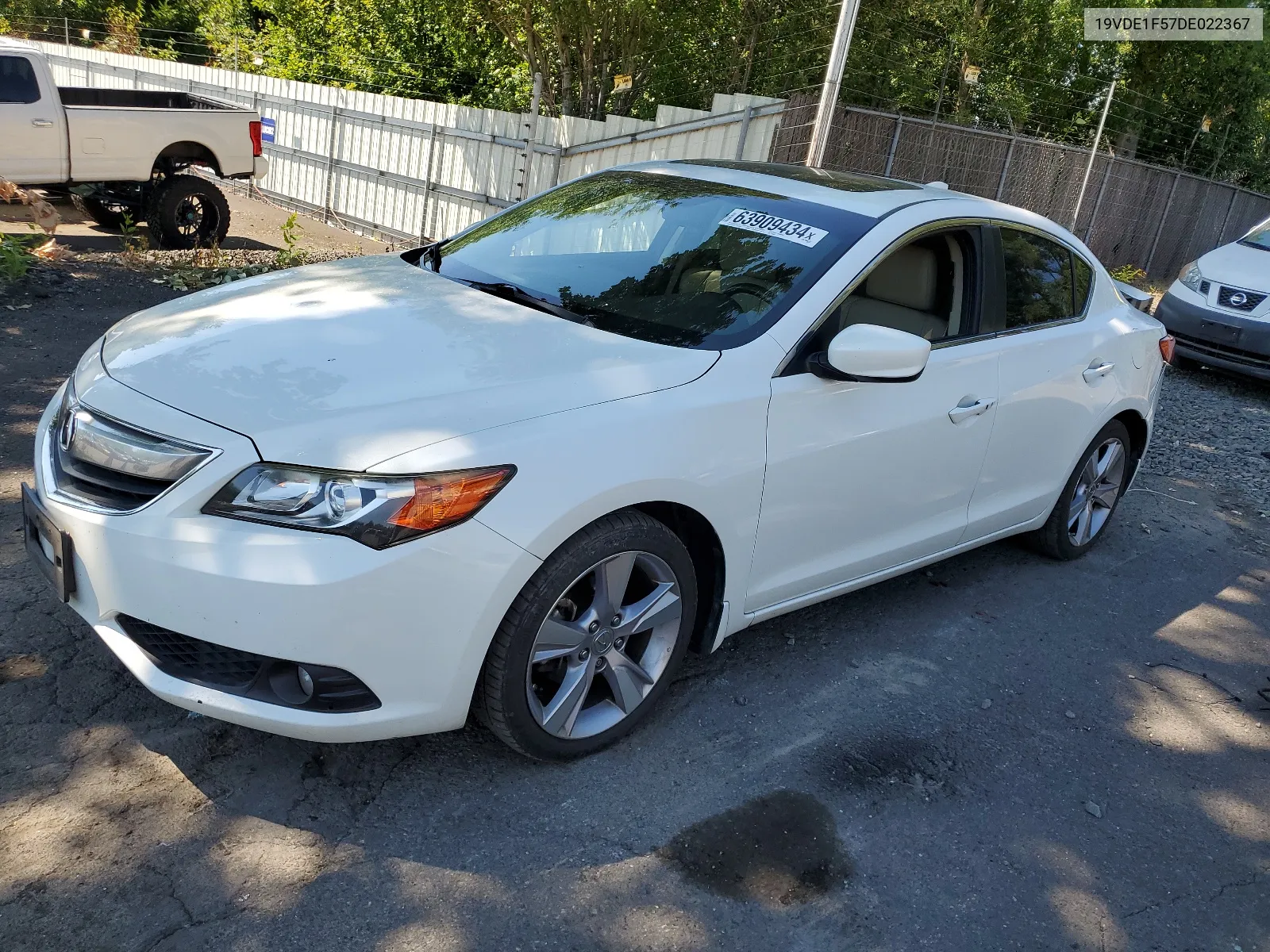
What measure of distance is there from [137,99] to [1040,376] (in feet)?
37.9

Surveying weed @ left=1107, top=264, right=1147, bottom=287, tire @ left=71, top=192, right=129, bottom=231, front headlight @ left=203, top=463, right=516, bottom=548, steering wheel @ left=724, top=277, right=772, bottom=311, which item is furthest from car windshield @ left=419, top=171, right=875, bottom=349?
weed @ left=1107, top=264, right=1147, bottom=287

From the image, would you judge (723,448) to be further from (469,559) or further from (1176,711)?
(1176,711)

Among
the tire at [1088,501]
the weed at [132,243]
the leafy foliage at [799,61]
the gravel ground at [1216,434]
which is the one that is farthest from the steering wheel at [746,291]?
the leafy foliage at [799,61]

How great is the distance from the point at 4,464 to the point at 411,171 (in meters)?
11.6

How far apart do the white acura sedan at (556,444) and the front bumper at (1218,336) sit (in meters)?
6.13

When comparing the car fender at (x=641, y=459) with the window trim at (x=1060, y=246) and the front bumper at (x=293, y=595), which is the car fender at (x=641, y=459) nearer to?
the front bumper at (x=293, y=595)

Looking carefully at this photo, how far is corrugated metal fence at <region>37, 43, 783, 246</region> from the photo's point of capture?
35.8 feet

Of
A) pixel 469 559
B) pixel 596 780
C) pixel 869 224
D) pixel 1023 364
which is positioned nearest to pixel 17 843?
pixel 469 559

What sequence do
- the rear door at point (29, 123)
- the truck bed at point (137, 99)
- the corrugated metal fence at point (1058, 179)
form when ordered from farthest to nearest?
the truck bed at point (137, 99), the rear door at point (29, 123), the corrugated metal fence at point (1058, 179)

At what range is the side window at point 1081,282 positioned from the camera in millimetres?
4805

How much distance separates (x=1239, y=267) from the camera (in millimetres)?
10312

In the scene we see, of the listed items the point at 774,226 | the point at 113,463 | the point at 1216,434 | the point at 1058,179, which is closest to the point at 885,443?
the point at 774,226

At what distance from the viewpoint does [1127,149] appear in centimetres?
1845

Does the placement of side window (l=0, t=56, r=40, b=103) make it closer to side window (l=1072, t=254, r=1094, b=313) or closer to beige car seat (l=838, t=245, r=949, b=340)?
beige car seat (l=838, t=245, r=949, b=340)
